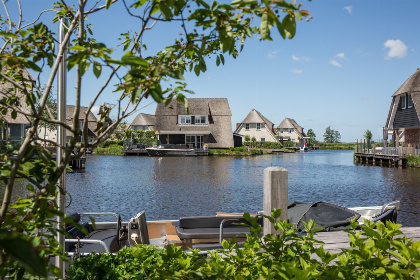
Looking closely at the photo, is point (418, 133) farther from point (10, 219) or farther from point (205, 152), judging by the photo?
point (10, 219)

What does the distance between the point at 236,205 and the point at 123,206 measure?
501 cm

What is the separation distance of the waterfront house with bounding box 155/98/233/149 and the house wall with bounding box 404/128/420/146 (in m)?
27.3

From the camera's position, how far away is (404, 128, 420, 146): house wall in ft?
120

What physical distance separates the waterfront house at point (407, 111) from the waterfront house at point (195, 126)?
87.1ft

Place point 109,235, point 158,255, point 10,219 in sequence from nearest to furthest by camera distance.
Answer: point 10,219, point 158,255, point 109,235

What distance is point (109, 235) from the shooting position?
7379 millimetres

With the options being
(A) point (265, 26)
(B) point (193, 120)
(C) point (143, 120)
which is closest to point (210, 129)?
(B) point (193, 120)

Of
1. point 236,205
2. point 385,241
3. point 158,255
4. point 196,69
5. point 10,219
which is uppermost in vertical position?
point 196,69

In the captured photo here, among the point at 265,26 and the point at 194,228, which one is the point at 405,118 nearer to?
the point at 194,228

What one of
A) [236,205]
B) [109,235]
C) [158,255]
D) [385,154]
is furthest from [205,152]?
[158,255]

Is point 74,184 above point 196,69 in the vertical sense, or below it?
below

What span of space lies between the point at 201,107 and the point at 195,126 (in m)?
3.79

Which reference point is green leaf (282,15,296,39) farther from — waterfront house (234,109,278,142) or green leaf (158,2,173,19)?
waterfront house (234,109,278,142)

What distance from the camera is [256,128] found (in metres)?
74.9
